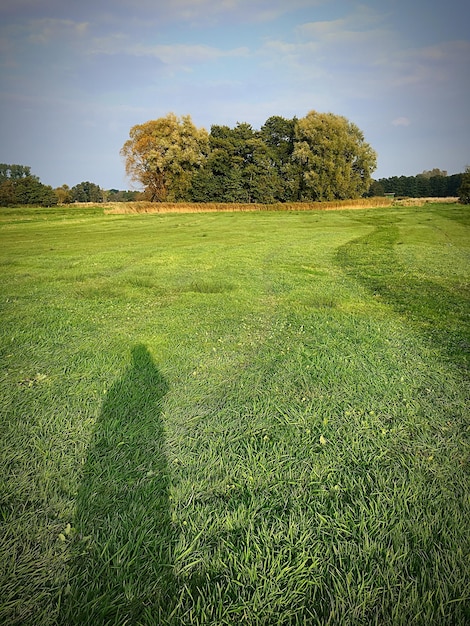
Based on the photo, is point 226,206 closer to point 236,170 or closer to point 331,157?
point 236,170

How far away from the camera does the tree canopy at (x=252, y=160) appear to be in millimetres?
56469

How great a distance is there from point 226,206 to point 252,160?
20607mm

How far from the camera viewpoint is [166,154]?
55031 mm

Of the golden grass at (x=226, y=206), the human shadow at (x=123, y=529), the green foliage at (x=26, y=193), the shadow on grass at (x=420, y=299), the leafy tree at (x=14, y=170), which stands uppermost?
the leafy tree at (x=14, y=170)

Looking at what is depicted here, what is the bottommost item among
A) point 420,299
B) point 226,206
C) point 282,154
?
point 420,299

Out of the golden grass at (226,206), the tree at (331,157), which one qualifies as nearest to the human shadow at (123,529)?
the golden grass at (226,206)

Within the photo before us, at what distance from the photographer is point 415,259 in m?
12.1

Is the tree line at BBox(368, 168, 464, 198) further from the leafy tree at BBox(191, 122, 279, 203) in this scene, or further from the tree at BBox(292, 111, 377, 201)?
the leafy tree at BBox(191, 122, 279, 203)

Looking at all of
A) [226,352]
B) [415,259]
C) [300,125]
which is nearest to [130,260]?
[226,352]

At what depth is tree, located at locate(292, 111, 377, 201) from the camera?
187ft

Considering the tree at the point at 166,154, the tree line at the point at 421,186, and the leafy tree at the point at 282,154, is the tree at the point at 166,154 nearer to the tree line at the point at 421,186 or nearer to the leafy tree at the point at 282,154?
the leafy tree at the point at 282,154

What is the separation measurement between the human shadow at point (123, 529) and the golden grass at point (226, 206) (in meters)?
47.3

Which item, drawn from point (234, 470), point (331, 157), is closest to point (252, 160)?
point (331, 157)

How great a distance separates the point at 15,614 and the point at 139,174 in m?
65.0
